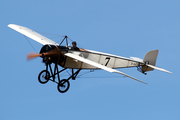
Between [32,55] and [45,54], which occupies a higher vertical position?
[45,54]

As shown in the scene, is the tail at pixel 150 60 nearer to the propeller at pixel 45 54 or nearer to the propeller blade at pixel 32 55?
the propeller at pixel 45 54

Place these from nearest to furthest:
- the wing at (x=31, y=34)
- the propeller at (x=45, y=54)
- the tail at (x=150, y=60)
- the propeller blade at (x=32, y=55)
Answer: the propeller at (x=45, y=54), the propeller blade at (x=32, y=55), the wing at (x=31, y=34), the tail at (x=150, y=60)

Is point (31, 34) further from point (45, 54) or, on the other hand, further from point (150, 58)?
point (150, 58)

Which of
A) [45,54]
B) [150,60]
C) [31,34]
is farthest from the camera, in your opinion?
[150,60]

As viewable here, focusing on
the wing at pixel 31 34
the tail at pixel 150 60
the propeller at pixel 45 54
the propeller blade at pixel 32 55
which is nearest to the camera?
the propeller at pixel 45 54

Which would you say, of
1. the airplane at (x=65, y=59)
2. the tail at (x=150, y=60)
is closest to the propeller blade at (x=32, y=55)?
the airplane at (x=65, y=59)

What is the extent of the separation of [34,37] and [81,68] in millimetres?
4411

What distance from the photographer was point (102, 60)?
76.5 ft

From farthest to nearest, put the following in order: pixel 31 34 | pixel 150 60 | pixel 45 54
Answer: pixel 150 60 → pixel 31 34 → pixel 45 54

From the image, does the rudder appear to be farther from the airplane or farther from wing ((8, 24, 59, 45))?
wing ((8, 24, 59, 45))

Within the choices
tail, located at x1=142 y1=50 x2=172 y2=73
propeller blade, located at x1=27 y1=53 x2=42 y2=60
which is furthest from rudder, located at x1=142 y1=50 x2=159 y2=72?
propeller blade, located at x1=27 y1=53 x2=42 y2=60

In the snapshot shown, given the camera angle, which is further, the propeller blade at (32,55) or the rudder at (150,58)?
the rudder at (150,58)

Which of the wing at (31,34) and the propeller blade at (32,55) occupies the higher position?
the wing at (31,34)

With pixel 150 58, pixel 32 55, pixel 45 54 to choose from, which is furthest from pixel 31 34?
pixel 150 58
